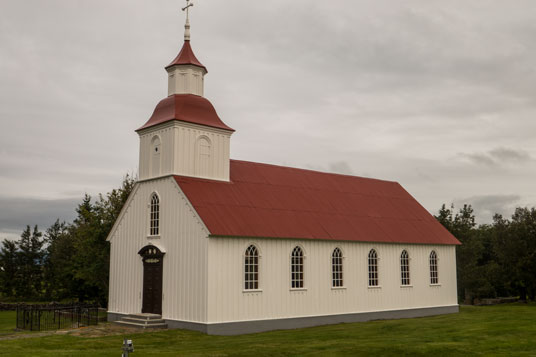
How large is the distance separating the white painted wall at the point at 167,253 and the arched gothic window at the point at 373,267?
11.2 m

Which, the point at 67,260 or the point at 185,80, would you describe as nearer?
the point at 185,80

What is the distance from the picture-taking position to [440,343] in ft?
66.1

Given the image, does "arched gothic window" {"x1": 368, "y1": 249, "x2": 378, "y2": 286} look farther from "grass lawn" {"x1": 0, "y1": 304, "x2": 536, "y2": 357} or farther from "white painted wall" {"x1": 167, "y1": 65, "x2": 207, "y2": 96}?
"white painted wall" {"x1": 167, "y1": 65, "x2": 207, "y2": 96}

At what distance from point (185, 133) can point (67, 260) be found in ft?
79.9

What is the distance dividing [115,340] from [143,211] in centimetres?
810

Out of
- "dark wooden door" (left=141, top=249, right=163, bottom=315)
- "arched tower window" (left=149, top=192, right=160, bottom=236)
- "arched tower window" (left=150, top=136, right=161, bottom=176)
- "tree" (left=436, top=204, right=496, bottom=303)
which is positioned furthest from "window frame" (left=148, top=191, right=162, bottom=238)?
"tree" (left=436, top=204, right=496, bottom=303)

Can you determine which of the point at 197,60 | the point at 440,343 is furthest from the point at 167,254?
the point at 440,343

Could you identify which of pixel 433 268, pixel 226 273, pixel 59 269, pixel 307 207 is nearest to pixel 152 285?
pixel 226 273

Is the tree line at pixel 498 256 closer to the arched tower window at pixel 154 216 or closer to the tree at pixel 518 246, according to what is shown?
the tree at pixel 518 246

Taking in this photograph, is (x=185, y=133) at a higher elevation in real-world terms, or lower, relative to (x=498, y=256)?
higher

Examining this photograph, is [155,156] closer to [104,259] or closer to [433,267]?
[104,259]

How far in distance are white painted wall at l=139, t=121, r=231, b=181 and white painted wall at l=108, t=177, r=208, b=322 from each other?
33.6 inches

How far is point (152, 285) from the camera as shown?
27297 millimetres

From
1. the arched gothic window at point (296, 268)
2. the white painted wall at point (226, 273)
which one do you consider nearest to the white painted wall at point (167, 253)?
the white painted wall at point (226, 273)
